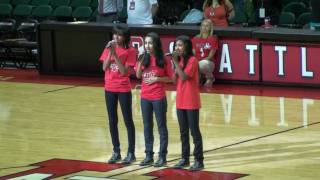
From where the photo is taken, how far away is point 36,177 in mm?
10992

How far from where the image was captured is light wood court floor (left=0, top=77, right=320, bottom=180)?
36.9 feet

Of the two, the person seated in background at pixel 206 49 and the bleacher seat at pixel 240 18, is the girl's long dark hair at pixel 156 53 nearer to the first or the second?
the person seated in background at pixel 206 49

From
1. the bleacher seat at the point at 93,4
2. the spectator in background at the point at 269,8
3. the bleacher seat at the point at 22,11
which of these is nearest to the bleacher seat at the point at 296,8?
the spectator in background at the point at 269,8

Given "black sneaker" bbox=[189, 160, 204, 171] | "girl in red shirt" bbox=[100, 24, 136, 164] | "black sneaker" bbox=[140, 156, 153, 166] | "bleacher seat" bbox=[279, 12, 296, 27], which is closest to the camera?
"black sneaker" bbox=[189, 160, 204, 171]

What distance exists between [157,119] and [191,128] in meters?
0.51

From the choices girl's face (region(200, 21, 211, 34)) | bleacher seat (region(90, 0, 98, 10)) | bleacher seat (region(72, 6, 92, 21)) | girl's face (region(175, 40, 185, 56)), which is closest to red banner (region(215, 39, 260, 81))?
girl's face (region(200, 21, 211, 34))

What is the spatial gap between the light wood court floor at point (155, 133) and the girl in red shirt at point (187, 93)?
39 cm

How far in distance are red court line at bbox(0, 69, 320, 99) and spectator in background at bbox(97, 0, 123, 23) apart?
4.98 feet

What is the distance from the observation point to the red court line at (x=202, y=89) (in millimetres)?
17141

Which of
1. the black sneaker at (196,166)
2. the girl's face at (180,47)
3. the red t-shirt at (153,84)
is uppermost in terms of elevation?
the girl's face at (180,47)

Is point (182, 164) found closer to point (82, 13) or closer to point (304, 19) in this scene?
point (304, 19)

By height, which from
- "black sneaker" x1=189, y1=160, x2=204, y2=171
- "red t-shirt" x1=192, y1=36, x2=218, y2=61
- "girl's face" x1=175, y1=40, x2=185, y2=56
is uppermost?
"girl's face" x1=175, y1=40, x2=185, y2=56

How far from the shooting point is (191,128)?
10.9 meters

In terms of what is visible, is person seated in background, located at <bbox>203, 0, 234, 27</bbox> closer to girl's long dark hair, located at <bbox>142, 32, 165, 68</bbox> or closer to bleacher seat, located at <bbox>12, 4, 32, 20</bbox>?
bleacher seat, located at <bbox>12, 4, 32, 20</bbox>
